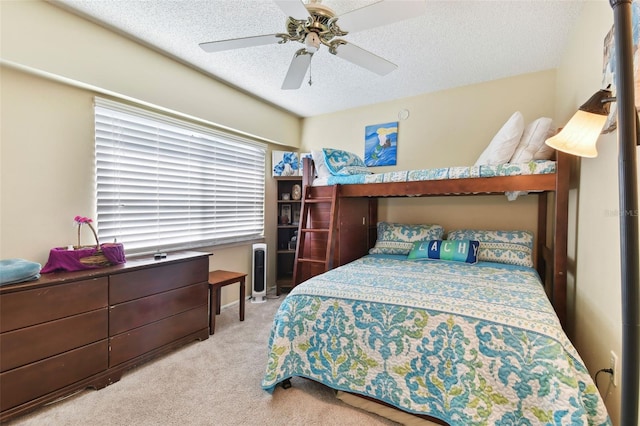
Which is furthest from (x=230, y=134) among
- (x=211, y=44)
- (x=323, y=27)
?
(x=323, y=27)

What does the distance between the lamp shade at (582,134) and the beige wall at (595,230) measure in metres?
0.43

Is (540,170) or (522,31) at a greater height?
(522,31)

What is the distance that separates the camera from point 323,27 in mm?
1575

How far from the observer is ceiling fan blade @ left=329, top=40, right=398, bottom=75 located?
1.76m

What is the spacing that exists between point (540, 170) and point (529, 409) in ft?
5.61

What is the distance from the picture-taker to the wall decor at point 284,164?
3.93 metres

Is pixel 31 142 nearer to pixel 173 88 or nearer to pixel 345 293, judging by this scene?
pixel 173 88

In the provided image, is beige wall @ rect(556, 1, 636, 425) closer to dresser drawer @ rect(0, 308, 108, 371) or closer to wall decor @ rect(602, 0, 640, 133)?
wall decor @ rect(602, 0, 640, 133)

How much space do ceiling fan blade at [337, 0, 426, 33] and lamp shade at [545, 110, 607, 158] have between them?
848 millimetres

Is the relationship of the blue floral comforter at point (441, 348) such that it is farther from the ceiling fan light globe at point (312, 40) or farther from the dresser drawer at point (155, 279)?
the ceiling fan light globe at point (312, 40)

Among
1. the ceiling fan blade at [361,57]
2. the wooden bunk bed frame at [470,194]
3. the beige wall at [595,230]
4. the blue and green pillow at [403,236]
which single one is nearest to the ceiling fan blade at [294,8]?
the ceiling fan blade at [361,57]

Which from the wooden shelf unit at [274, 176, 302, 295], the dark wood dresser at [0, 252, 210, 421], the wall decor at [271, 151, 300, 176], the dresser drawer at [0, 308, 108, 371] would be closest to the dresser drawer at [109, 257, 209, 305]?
the dark wood dresser at [0, 252, 210, 421]

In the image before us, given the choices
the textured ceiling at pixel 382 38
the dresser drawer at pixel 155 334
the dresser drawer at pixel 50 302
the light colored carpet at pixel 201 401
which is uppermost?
the textured ceiling at pixel 382 38

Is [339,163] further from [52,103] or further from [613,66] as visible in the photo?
[52,103]
